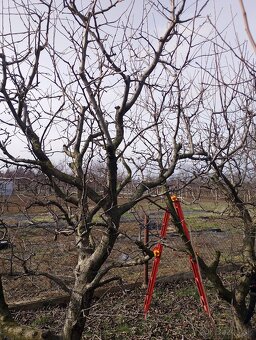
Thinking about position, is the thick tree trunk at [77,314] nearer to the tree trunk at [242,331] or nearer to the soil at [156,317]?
the soil at [156,317]

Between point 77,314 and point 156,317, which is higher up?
point 77,314

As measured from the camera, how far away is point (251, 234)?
4008 millimetres

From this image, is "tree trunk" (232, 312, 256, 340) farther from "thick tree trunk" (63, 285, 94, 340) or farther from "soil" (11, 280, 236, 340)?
"thick tree trunk" (63, 285, 94, 340)

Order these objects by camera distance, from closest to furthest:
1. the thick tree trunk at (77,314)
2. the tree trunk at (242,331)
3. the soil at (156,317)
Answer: the thick tree trunk at (77,314)
the tree trunk at (242,331)
the soil at (156,317)

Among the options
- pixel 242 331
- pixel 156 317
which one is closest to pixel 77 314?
pixel 242 331

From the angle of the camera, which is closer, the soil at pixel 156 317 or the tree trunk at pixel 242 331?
the tree trunk at pixel 242 331

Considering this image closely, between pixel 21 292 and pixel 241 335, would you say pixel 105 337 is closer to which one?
pixel 241 335

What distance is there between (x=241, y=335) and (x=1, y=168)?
Result: 9.81 feet

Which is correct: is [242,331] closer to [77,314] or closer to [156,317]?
[156,317]

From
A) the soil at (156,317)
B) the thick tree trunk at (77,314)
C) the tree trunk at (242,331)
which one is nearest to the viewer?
the thick tree trunk at (77,314)

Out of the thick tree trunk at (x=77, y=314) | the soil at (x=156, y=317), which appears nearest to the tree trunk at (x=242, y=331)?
the soil at (x=156, y=317)

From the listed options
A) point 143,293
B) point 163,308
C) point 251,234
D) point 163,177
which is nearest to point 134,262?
point 163,177

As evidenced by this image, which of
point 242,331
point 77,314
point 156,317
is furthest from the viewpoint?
point 156,317

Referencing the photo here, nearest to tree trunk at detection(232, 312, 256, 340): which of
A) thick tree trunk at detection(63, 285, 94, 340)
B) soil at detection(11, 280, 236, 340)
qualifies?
soil at detection(11, 280, 236, 340)
